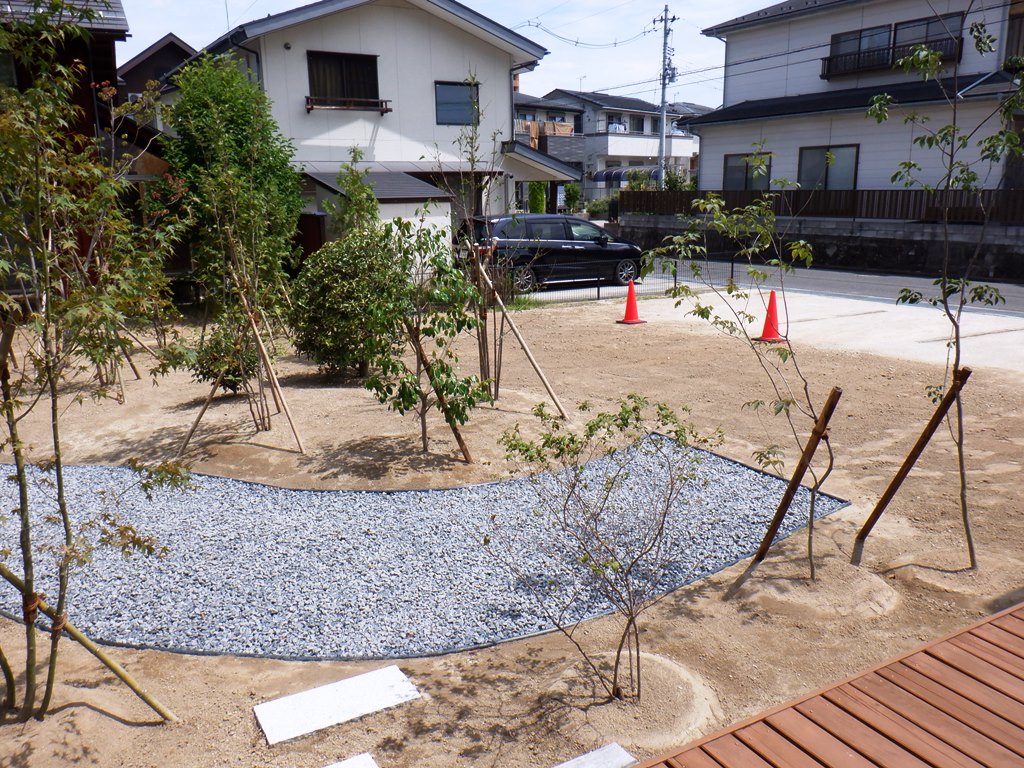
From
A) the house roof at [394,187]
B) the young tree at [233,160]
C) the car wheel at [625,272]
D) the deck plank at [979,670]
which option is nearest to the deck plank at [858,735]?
the deck plank at [979,670]

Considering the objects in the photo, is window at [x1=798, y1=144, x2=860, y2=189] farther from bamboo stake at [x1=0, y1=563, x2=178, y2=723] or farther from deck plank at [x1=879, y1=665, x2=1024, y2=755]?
bamboo stake at [x1=0, y1=563, x2=178, y2=723]

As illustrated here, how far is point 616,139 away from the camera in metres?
43.8

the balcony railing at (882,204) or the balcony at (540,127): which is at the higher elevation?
the balcony at (540,127)

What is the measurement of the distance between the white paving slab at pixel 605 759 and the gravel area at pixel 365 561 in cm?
105

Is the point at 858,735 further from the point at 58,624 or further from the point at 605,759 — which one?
the point at 58,624

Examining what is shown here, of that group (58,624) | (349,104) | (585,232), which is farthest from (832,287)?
(58,624)

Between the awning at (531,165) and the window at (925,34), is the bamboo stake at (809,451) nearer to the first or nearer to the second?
the awning at (531,165)

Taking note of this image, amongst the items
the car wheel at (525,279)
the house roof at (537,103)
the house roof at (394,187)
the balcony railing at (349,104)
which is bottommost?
the car wheel at (525,279)

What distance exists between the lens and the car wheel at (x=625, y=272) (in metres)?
17.7

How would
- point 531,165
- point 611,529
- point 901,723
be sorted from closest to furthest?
point 901,723, point 611,529, point 531,165

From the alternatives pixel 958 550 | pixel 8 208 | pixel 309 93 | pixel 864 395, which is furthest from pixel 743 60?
pixel 8 208

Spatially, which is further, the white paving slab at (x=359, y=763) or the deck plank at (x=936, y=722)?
the white paving slab at (x=359, y=763)

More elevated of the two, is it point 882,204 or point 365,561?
point 882,204

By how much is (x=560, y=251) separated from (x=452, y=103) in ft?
20.5
